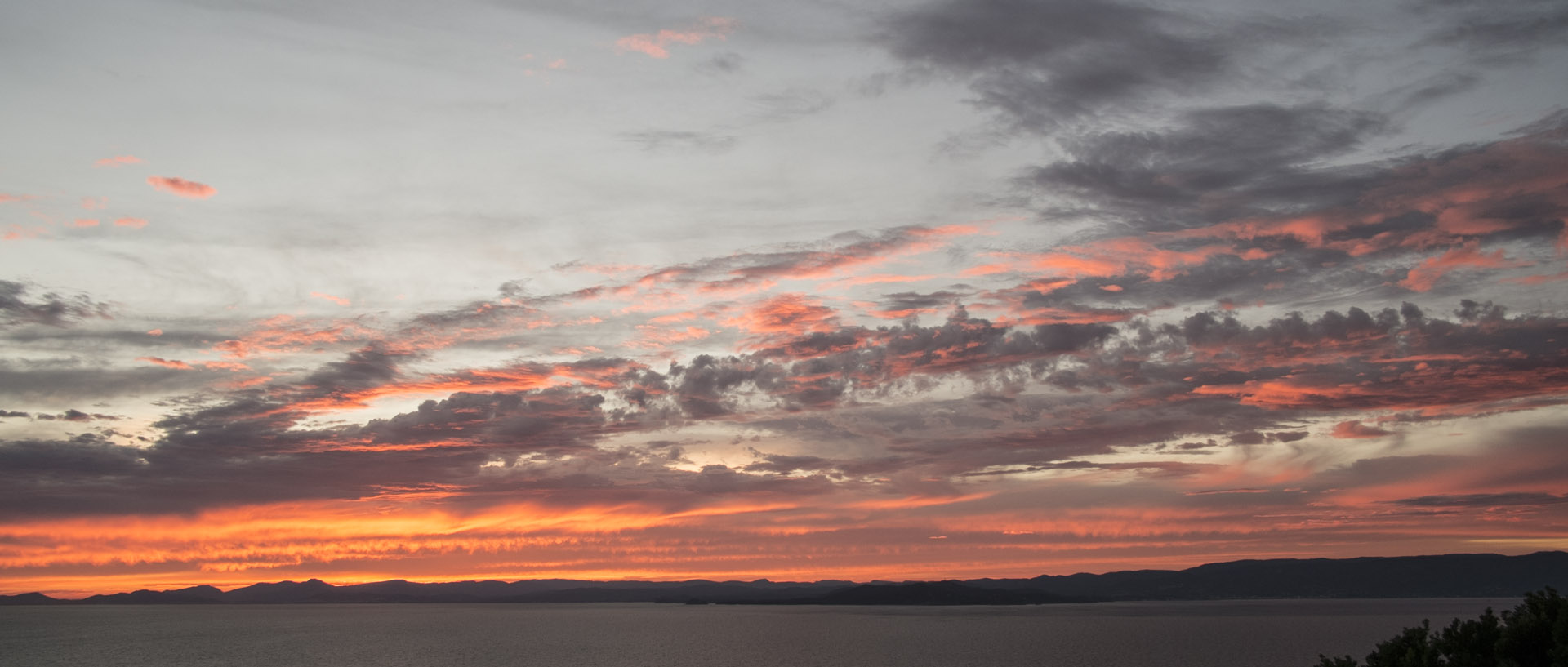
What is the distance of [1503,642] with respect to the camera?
40.7 metres

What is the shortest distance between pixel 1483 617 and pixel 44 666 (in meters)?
211

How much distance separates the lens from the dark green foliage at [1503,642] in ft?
128

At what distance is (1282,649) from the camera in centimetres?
18525

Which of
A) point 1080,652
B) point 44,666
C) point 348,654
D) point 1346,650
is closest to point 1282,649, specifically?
point 1346,650

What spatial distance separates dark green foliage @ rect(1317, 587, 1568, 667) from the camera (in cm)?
3891

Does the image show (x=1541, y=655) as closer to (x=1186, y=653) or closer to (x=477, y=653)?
(x=1186, y=653)

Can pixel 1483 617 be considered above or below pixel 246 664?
above

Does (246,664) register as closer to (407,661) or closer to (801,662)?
(407,661)

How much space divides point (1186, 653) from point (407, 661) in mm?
139416

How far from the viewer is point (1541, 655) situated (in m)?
40.6

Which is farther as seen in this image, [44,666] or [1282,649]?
[1282,649]

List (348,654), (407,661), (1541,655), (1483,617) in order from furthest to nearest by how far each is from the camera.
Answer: (348,654) → (407,661) → (1483,617) → (1541,655)

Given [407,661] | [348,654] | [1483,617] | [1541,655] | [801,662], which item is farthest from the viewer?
[348,654]

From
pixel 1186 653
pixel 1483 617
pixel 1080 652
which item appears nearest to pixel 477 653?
pixel 1080 652
